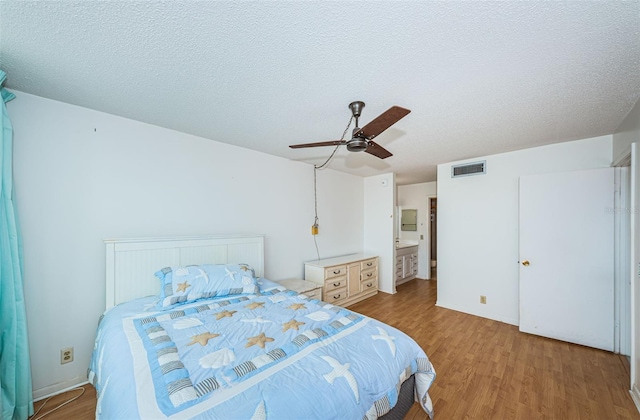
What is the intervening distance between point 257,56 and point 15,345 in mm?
2578

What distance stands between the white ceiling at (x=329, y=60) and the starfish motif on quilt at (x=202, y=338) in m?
1.71

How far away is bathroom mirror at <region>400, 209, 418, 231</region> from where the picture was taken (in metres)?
5.93

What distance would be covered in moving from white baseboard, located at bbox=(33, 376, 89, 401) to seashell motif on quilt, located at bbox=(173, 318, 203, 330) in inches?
50.5

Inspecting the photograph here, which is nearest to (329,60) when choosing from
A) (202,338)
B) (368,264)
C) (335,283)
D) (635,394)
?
(202,338)

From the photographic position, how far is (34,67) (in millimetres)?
1536

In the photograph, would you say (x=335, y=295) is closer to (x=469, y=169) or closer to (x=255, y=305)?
(x=255, y=305)

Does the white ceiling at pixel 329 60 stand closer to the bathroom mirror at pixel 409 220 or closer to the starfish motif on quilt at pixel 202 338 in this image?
the starfish motif on quilt at pixel 202 338

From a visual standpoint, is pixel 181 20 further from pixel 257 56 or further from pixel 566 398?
pixel 566 398

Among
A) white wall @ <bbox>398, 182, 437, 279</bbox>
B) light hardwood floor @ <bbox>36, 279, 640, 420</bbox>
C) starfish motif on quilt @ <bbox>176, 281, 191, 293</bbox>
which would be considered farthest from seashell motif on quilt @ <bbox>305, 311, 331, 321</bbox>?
white wall @ <bbox>398, 182, 437, 279</bbox>

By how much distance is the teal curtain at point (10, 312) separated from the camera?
1592 millimetres

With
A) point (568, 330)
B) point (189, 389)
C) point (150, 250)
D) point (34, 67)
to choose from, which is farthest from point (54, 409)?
Result: point (568, 330)

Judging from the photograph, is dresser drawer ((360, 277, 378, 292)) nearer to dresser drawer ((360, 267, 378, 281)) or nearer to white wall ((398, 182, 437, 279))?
dresser drawer ((360, 267, 378, 281))

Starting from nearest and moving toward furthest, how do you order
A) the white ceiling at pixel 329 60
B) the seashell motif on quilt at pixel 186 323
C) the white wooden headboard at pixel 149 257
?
the white ceiling at pixel 329 60
the seashell motif on quilt at pixel 186 323
the white wooden headboard at pixel 149 257

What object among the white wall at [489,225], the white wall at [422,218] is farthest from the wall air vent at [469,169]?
the white wall at [422,218]
